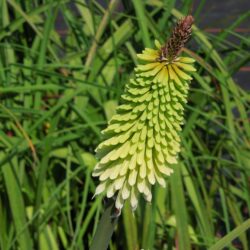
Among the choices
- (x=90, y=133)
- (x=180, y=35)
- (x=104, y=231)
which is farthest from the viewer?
(x=90, y=133)

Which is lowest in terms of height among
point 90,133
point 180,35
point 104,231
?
point 104,231

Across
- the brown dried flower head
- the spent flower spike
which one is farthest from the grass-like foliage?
the brown dried flower head

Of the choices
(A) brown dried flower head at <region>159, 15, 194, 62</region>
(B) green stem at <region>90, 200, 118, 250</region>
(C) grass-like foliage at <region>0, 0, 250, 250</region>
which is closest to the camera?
(A) brown dried flower head at <region>159, 15, 194, 62</region>

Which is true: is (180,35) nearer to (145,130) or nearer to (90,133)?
(145,130)

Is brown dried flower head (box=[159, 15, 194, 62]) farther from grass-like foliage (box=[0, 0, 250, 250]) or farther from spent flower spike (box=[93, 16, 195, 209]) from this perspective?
grass-like foliage (box=[0, 0, 250, 250])

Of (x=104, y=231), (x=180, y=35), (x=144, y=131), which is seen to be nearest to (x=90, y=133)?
(x=144, y=131)

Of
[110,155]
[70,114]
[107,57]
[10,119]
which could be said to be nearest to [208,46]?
[107,57]

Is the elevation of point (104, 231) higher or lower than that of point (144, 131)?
lower

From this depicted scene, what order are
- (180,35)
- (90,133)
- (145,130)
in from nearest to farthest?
1. (180,35)
2. (145,130)
3. (90,133)
